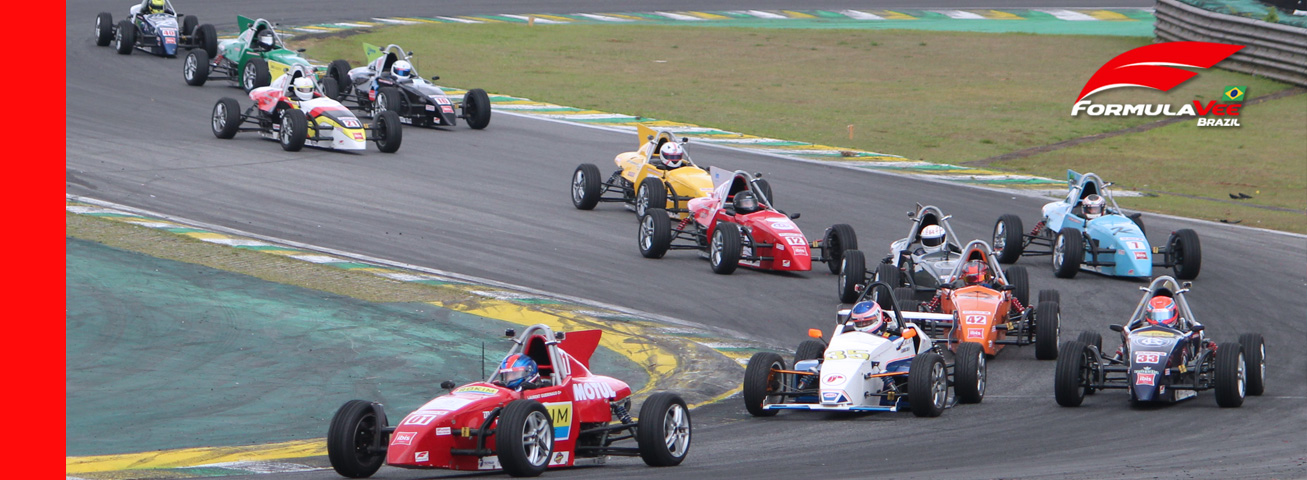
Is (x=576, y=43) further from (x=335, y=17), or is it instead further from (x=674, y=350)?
(x=674, y=350)

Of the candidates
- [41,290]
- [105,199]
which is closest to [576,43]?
[105,199]

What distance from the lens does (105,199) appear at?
24750mm

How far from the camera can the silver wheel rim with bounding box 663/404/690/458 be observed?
1199cm

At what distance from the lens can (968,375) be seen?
49.8 ft

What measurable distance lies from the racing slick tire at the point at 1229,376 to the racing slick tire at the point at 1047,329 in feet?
9.24

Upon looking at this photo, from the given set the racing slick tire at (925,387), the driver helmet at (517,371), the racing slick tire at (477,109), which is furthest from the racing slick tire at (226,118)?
the driver helmet at (517,371)

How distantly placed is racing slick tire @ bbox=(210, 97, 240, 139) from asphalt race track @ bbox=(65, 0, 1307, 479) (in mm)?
345

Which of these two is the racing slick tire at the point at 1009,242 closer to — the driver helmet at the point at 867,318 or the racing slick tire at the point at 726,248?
the racing slick tire at the point at 726,248

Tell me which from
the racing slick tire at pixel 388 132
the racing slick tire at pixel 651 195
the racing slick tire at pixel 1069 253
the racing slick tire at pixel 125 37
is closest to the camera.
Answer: the racing slick tire at pixel 1069 253

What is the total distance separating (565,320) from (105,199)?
10.5 m

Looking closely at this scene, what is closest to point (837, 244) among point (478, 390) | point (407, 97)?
point (478, 390)

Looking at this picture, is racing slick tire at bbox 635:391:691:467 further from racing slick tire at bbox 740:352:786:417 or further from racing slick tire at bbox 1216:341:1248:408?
racing slick tire at bbox 1216:341:1248:408

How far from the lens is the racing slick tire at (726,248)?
21922 mm

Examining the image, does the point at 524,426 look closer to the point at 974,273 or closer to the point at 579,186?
the point at 974,273
